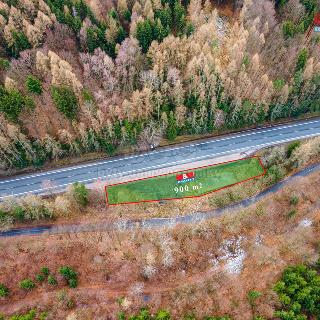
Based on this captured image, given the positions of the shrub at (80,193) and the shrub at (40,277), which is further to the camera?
the shrub at (80,193)

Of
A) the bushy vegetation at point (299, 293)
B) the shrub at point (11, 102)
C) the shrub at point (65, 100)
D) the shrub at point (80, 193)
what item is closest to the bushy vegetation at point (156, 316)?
the bushy vegetation at point (299, 293)

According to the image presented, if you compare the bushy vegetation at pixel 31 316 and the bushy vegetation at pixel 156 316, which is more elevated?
the bushy vegetation at pixel 31 316

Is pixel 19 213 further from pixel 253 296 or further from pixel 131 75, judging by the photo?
pixel 253 296

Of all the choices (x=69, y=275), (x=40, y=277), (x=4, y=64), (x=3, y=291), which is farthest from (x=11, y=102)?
(x=3, y=291)

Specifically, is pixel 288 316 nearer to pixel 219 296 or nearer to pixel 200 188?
pixel 219 296

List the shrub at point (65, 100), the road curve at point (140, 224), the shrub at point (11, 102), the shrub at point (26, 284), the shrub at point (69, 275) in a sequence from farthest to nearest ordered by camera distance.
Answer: the shrub at point (65, 100) < the road curve at point (140, 224) < the shrub at point (11, 102) < the shrub at point (69, 275) < the shrub at point (26, 284)

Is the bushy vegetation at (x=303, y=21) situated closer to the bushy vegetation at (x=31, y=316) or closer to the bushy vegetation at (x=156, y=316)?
the bushy vegetation at (x=156, y=316)

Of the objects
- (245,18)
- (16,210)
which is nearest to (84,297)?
(16,210)

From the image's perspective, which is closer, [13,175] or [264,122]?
[13,175]
